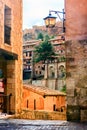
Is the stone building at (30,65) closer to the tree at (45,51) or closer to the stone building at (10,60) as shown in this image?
the tree at (45,51)

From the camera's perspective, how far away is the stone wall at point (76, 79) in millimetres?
9508

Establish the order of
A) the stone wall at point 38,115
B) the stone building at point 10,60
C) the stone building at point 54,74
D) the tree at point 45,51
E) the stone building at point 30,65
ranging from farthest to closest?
the stone building at point 30,65 → the tree at point 45,51 → the stone building at point 54,74 → the stone wall at point 38,115 → the stone building at point 10,60

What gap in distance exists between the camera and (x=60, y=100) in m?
31.6

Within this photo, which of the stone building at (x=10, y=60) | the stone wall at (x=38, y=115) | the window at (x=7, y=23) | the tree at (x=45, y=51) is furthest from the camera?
the tree at (x=45, y=51)

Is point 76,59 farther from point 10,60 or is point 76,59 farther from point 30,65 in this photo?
point 30,65

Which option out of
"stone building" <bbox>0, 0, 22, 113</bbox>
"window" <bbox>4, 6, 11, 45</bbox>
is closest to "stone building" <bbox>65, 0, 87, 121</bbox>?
"stone building" <bbox>0, 0, 22, 113</bbox>

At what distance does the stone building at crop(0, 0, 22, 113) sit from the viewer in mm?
15453

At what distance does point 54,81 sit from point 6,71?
40.2 meters

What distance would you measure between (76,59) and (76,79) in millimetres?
645

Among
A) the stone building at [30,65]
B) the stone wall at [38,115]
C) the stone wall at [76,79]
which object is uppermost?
the stone building at [30,65]

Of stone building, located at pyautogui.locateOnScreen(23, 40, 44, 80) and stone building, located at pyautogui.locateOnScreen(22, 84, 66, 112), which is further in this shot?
stone building, located at pyautogui.locateOnScreen(23, 40, 44, 80)

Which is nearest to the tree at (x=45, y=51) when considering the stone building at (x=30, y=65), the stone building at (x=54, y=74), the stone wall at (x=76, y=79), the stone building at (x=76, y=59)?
the stone building at (x=54, y=74)

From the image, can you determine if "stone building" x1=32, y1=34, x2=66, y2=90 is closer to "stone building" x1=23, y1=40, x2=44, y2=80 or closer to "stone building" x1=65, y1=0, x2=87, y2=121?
"stone building" x1=23, y1=40, x2=44, y2=80

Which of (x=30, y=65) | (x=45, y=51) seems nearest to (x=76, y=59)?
(x=45, y=51)
